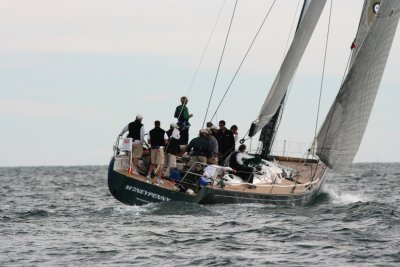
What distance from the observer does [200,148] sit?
20.3 metres

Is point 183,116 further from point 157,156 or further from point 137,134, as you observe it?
point 157,156

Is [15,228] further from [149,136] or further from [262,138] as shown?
[262,138]

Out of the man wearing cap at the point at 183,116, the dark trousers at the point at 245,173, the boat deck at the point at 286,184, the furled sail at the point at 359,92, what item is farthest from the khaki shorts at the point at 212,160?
the furled sail at the point at 359,92

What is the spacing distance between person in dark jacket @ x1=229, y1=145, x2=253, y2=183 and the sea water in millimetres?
961

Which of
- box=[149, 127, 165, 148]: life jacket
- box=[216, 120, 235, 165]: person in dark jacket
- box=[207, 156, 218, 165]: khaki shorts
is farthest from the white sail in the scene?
box=[149, 127, 165, 148]: life jacket

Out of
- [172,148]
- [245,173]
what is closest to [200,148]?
[172,148]

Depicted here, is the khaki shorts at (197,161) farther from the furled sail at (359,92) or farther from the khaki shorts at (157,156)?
the furled sail at (359,92)

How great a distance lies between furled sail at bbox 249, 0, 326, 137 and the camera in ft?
74.7

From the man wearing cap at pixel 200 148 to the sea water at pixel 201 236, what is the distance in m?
1.45

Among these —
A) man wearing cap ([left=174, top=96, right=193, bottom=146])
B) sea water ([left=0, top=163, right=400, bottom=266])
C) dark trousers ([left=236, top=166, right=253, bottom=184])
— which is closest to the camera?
sea water ([left=0, top=163, right=400, bottom=266])

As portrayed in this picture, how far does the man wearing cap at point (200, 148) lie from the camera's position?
20266 mm

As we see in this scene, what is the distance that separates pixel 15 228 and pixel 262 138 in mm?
9614

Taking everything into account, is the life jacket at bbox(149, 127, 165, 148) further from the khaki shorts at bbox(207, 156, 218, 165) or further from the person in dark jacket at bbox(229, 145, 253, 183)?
the person in dark jacket at bbox(229, 145, 253, 183)

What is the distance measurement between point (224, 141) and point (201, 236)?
250 inches
